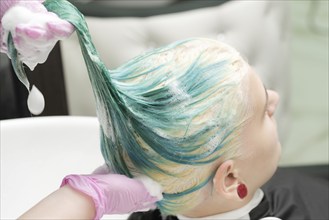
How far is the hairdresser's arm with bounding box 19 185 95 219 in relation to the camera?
0.64 metres

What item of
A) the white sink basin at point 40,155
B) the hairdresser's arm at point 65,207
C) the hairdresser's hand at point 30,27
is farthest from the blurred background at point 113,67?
the hairdresser's hand at point 30,27

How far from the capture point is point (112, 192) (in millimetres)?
713

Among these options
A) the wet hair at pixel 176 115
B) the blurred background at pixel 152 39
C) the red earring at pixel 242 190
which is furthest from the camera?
the blurred background at pixel 152 39

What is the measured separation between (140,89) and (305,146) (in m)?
1.15

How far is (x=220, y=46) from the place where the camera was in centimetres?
81

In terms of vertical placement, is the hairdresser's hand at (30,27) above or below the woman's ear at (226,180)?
above

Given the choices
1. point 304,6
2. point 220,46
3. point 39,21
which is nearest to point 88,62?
point 39,21

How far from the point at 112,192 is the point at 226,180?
0.18m

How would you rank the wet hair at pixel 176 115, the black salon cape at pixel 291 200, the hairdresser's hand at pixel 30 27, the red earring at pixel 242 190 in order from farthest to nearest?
the black salon cape at pixel 291 200
the red earring at pixel 242 190
the wet hair at pixel 176 115
the hairdresser's hand at pixel 30 27

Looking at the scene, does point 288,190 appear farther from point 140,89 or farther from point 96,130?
point 140,89

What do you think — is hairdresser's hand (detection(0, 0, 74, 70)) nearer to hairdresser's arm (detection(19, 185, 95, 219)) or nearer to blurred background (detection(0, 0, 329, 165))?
hairdresser's arm (detection(19, 185, 95, 219))

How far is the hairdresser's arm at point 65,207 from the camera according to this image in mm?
644

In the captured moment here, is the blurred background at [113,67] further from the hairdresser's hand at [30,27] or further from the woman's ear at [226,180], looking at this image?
the hairdresser's hand at [30,27]

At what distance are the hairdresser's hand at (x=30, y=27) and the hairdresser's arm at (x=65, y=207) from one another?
0.16 metres
